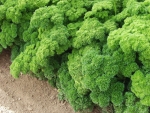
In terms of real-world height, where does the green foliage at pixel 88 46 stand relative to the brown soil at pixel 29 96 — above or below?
above

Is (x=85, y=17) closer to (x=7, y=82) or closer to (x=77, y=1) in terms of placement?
(x=77, y=1)

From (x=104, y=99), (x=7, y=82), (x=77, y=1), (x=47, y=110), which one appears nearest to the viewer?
(x=104, y=99)

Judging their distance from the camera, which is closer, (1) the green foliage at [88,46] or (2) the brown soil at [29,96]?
(1) the green foliage at [88,46]

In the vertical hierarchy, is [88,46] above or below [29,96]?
above

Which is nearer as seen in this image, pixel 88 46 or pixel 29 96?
pixel 88 46

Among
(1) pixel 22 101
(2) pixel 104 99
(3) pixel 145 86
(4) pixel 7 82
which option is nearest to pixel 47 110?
(1) pixel 22 101
